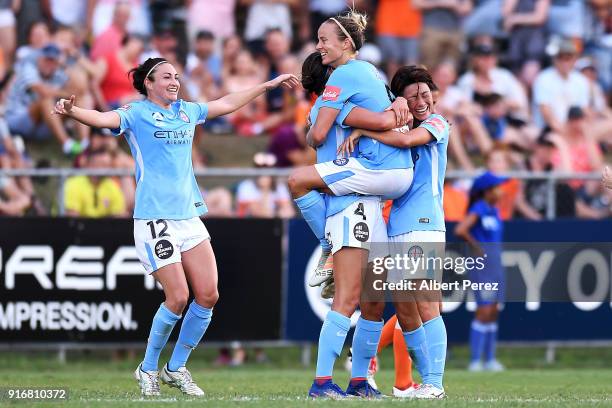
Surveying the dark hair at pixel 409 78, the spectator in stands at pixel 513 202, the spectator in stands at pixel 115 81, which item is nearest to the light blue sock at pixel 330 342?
the dark hair at pixel 409 78

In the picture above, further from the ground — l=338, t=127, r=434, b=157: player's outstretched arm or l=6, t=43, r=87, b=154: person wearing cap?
l=6, t=43, r=87, b=154: person wearing cap

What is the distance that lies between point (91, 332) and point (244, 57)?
17.5ft

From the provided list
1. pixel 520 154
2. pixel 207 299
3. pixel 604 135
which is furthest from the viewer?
pixel 604 135

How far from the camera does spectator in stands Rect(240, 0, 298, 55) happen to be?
19188 millimetres

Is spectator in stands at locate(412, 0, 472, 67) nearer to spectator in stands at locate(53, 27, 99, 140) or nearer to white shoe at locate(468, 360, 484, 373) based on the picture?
spectator in stands at locate(53, 27, 99, 140)

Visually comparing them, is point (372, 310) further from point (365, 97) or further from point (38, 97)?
point (38, 97)

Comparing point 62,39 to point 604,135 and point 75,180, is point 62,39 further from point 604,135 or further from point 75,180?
point 604,135

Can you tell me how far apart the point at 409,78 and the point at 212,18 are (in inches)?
383

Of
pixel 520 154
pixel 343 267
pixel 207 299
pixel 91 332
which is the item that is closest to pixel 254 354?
pixel 91 332

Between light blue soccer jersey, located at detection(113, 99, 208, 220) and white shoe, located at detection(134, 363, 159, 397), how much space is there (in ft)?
3.83

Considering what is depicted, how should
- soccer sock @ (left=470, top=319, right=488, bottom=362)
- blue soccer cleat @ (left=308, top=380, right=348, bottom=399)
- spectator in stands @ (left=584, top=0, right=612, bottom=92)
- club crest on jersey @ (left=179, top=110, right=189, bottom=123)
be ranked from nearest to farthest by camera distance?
blue soccer cleat @ (left=308, top=380, right=348, bottom=399), club crest on jersey @ (left=179, top=110, right=189, bottom=123), soccer sock @ (left=470, top=319, right=488, bottom=362), spectator in stands @ (left=584, top=0, right=612, bottom=92)

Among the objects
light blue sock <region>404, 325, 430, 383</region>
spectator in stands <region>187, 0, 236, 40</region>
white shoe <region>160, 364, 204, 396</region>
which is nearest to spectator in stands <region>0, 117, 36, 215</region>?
spectator in stands <region>187, 0, 236, 40</region>

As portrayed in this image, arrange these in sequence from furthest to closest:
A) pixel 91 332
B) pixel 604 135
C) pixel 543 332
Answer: pixel 604 135 → pixel 543 332 → pixel 91 332

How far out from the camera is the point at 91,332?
14.5 m
